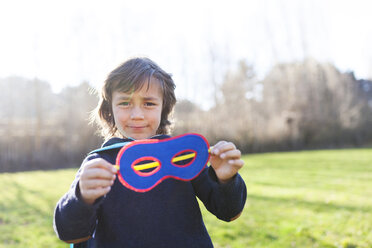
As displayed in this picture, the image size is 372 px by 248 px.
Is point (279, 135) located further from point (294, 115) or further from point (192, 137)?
point (192, 137)

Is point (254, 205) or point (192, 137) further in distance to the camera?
point (254, 205)

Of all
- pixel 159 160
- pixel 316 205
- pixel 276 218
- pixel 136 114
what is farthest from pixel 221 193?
pixel 316 205

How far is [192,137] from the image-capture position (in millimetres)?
1382

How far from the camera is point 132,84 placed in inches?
57.8

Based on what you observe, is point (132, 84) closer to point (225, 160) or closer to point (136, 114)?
point (136, 114)

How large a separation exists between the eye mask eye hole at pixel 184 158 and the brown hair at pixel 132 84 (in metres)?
0.32

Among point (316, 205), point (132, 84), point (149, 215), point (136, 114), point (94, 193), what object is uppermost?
point (132, 84)

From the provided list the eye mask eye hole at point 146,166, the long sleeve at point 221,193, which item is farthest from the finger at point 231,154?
the eye mask eye hole at point 146,166

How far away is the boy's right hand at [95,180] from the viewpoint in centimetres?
108

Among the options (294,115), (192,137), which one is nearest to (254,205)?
(192,137)

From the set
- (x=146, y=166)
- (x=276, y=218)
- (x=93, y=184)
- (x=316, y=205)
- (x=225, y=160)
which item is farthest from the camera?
(x=316, y=205)

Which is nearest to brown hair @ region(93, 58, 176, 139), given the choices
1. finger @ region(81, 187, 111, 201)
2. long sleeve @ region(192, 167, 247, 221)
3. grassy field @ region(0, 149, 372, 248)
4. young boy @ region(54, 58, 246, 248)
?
young boy @ region(54, 58, 246, 248)

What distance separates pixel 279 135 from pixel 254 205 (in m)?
16.3

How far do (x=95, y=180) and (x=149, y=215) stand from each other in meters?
0.33
